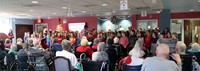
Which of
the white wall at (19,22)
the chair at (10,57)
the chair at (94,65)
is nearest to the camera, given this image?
the chair at (94,65)

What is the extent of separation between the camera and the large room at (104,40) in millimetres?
4176

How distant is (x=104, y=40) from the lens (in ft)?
30.8

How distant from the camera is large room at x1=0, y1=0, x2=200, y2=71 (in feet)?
13.7

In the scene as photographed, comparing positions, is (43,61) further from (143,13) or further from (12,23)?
(12,23)

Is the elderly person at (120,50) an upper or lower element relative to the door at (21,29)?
lower

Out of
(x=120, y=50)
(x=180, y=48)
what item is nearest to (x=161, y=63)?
(x=180, y=48)

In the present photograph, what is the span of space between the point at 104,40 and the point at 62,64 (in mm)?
5315

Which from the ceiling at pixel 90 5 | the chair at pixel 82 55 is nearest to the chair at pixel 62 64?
the chair at pixel 82 55

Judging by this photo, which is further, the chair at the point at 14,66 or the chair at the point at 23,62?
the chair at the point at 14,66

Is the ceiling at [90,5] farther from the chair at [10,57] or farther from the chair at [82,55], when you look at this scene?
the chair at [82,55]

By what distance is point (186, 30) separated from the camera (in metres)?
14.1

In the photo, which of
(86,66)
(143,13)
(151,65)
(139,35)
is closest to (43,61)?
(86,66)

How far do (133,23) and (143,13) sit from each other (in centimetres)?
286

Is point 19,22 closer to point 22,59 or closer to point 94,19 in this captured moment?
point 94,19
